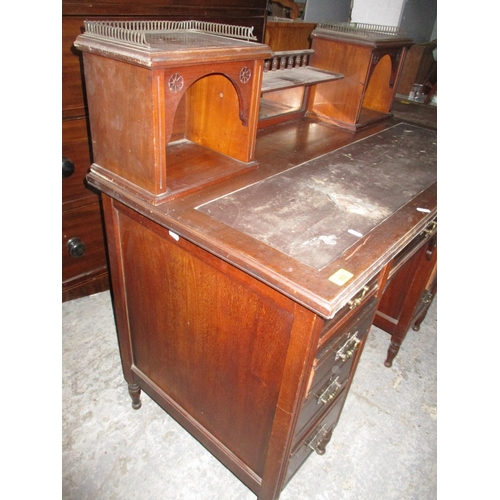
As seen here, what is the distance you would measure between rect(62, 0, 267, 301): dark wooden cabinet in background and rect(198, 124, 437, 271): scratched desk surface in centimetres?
101

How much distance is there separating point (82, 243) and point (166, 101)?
51.2 inches

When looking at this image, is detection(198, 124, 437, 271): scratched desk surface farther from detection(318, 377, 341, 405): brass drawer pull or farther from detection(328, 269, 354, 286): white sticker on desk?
detection(318, 377, 341, 405): brass drawer pull

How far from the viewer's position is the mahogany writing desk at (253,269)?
999 millimetres

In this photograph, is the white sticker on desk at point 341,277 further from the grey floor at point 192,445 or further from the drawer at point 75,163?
the drawer at point 75,163

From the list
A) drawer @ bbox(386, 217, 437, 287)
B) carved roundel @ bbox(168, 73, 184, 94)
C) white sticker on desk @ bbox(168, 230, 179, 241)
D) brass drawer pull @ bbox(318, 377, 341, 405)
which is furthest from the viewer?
drawer @ bbox(386, 217, 437, 287)

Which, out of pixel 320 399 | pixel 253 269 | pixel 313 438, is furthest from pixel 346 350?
pixel 253 269

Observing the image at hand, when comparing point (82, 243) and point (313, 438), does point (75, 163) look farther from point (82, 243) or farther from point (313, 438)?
point (313, 438)

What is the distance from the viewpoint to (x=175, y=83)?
3.36 ft

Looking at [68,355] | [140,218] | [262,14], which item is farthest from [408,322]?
[262,14]

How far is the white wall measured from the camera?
3.61 meters

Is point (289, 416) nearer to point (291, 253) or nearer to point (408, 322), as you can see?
point (291, 253)

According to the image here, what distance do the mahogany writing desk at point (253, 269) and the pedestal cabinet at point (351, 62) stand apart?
14.8 inches

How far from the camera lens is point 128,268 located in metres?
1.43

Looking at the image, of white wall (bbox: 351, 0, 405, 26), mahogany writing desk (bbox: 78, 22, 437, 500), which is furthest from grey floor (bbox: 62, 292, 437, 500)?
white wall (bbox: 351, 0, 405, 26)
